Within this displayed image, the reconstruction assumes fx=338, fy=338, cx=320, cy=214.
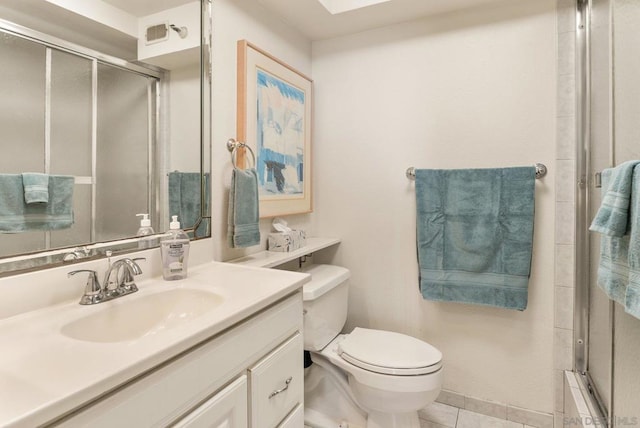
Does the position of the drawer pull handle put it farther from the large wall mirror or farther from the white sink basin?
the large wall mirror

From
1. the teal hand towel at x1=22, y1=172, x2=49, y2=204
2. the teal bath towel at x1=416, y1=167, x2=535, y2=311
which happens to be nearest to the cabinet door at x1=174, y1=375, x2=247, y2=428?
the teal hand towel at x1=22, y1=172, x2=49, y2=204

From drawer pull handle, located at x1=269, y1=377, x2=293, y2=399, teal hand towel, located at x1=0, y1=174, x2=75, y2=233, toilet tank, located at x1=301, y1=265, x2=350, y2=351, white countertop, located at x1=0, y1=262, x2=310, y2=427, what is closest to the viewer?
white countertop, located at x1=0, y1=262, x2=310, y2=427

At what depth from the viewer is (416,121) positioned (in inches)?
70.7

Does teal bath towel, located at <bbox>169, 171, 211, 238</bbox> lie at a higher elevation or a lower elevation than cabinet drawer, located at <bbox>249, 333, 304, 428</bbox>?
higher

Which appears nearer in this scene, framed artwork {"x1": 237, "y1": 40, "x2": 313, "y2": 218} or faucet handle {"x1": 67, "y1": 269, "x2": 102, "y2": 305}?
Answer: faucet handle {"x1": 67, "y1": 269, "x2": 102, "y2": 305}

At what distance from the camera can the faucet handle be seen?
2.83ft

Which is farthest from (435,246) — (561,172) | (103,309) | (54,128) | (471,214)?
(54,128)

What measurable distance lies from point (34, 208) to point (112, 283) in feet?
0.86

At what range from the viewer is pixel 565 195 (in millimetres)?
1530

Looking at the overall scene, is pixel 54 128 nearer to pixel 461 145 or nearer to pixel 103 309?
pixel 103 309

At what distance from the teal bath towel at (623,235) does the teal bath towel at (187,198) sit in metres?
1.28

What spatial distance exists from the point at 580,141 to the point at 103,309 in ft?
6.15

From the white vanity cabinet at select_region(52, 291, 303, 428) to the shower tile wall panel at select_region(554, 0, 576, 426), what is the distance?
125 cm

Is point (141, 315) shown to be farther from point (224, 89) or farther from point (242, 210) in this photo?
point (224, 89)
